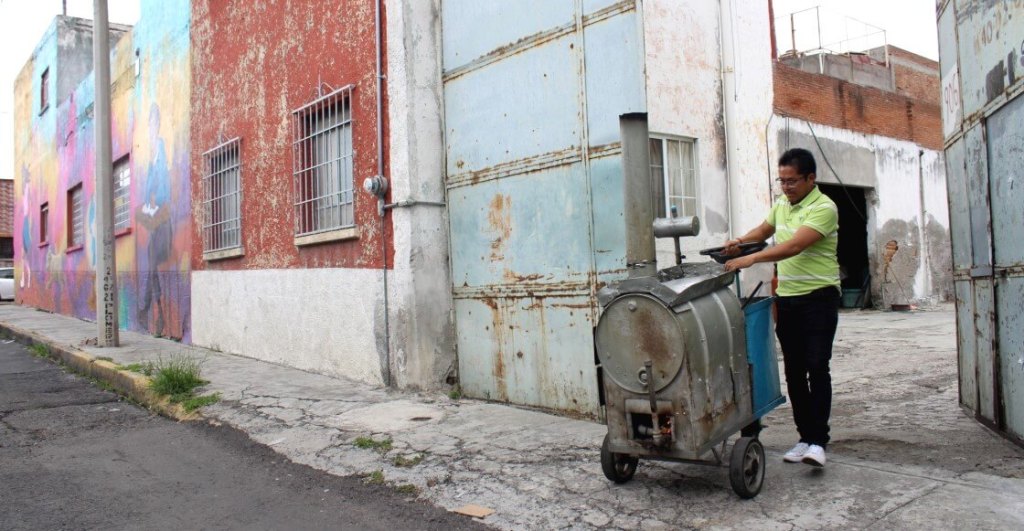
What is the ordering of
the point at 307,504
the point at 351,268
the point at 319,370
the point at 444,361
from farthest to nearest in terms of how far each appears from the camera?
the point at 319,370 → the point at 351,268 → the point at 444,361 → the point at 307,504

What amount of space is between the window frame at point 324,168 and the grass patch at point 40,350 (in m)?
5.29

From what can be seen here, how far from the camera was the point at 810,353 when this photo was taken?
156 inches

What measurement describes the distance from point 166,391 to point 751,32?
673cm

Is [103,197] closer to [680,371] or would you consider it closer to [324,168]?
[324,168]

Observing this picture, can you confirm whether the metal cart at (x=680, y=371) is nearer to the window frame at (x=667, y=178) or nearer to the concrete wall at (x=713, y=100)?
the concrete wall at (x=713, y=100)

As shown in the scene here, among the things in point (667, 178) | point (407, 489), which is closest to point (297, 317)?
point (667, 178)

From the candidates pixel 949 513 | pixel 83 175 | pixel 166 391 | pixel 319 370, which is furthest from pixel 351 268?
pixel 83 175

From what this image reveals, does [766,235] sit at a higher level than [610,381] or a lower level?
higher

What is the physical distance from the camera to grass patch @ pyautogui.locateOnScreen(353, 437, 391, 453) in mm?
4946

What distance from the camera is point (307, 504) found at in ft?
13.2

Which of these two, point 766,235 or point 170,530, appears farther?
point 766,235

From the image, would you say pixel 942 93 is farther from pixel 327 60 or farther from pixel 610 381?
pixel 327 60

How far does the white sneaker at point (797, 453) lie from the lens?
3974mm

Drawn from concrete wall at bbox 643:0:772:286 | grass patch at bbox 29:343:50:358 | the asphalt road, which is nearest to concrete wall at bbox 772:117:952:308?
concrete wall at bbox 643:0:772:286
